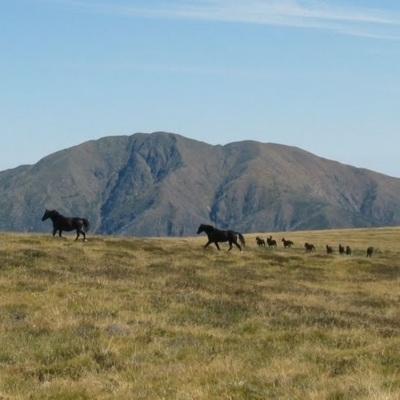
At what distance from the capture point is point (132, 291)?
22109 mm

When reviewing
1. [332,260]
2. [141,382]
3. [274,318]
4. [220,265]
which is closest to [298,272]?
[220,265]

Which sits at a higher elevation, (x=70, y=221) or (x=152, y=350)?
(x=70, y=221)

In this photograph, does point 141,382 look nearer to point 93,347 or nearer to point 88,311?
point 93,347

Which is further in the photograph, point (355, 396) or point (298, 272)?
point (298, 272)

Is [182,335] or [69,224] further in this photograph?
[69,224]

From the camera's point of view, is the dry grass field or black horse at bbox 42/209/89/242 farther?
black horse at bbox 42/209/89/242

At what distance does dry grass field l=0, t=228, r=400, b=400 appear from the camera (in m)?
10.3

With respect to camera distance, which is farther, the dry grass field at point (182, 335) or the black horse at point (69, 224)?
the black horse at point (69, 224)

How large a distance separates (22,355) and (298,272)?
87.4 feet

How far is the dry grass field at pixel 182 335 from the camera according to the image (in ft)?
33.9

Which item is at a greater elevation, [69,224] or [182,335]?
[69,224]

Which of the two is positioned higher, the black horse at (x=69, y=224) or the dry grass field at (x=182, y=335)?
the black horse at (x=69, y=224)

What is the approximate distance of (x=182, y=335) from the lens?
15125mm

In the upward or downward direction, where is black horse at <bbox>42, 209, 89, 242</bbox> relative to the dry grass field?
upward
